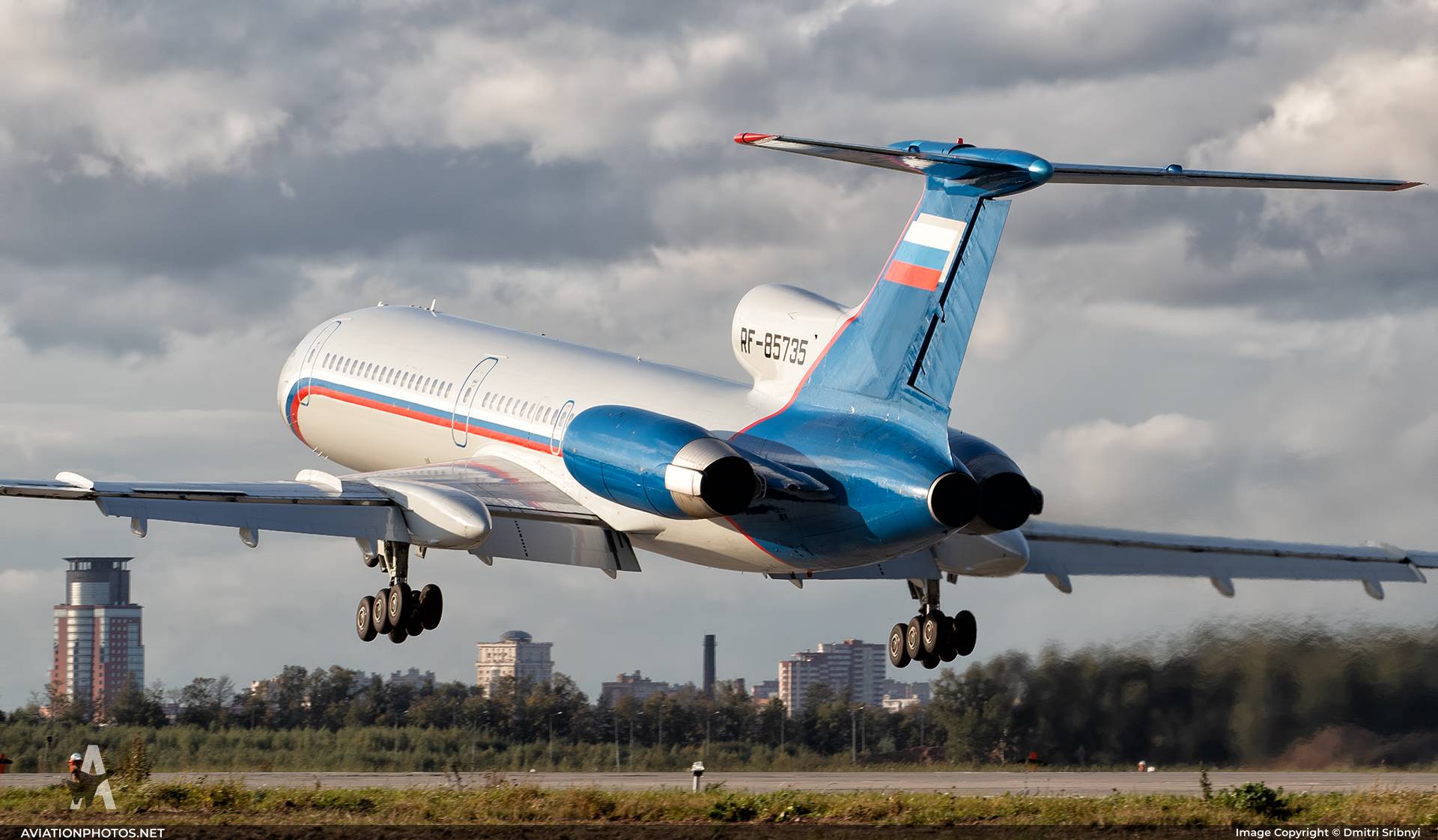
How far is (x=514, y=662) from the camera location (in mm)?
49219

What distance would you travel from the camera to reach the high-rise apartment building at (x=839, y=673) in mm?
43469

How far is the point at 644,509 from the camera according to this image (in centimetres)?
2738

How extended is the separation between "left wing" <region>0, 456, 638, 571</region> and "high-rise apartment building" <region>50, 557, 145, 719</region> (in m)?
13.3

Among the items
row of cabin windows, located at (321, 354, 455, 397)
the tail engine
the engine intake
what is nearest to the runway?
row of cabin windows, located at (321, 354, 455, 397)

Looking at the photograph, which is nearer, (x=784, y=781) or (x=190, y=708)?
(x=784, y=781)

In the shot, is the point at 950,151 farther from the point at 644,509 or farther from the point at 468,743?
the point at 468,743

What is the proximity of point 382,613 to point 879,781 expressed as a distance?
34.6 feet

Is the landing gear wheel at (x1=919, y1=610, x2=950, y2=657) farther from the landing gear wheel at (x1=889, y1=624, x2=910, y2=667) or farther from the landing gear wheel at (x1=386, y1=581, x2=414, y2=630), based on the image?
the landing gear wheel at (x1=386, y1=581, x2=414, y2=630)

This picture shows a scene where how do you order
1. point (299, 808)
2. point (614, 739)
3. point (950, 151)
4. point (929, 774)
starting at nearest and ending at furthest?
point (950, 151) < point (299, 808) < point (929, 774) < point (614, 739)

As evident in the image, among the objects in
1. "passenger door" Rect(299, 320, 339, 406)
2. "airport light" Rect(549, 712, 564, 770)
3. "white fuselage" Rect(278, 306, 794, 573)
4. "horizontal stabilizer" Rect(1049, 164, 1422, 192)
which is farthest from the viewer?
"airport light" Rect(549, 712, 564, 770)

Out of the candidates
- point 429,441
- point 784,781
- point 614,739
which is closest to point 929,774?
point 784,781

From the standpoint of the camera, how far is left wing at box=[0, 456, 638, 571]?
2864 cm

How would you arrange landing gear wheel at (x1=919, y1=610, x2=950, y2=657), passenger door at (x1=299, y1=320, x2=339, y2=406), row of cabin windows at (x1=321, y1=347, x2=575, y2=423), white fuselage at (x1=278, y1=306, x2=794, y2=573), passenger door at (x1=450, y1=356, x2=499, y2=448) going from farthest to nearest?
passenger door at (x1=299, y1=320, x2=339, y2=406), passenger door at (x1=450, y1=356, x2=499, y2=448), row of cabin windows at (x1=321, y1=347, x2=575, y2=423), landing gear wheel at (x1=919, y1=610, x2=950, y2=657), white fuselage at (x1=278, y1=306, x2=794, y2=573)

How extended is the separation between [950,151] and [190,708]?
23785mm
